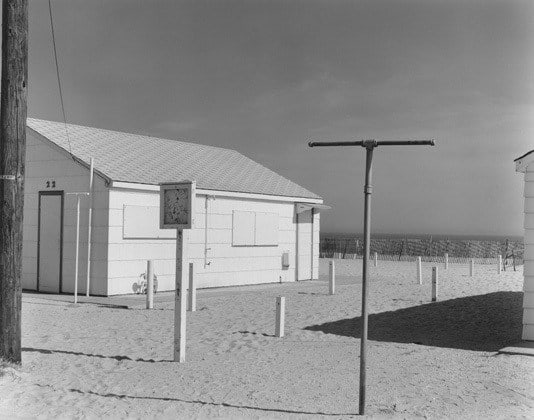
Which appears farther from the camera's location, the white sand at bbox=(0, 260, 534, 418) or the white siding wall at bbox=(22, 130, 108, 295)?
the white siding wall at bbox=(22, 130, 108, 295)

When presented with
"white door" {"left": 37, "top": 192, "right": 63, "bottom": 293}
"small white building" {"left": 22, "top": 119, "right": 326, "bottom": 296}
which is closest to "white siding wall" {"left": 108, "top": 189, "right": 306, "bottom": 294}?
"small white building" {"left": 22, "top": 119, "right": 326, "bottom": 296}

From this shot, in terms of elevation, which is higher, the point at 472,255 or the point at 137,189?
the point at 137,189

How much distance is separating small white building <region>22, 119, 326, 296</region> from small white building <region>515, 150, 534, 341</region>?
31.5 ft

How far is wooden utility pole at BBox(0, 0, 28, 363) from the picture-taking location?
8.64 m

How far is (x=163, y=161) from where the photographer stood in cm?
2134

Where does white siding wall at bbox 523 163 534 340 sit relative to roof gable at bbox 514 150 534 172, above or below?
below

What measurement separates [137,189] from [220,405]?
11089mm

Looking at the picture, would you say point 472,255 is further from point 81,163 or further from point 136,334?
point 136,334

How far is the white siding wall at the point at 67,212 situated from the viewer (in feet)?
55.3

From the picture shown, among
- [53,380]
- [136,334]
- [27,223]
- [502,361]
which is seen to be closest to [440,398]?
[502,361]

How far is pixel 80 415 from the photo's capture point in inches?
263

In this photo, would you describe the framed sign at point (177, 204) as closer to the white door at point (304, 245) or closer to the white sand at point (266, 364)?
the white sand at point (266, 364)

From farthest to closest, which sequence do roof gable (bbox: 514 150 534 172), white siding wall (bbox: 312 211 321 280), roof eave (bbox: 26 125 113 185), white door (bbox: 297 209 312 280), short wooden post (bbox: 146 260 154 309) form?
white siding wall (bbox: 312 211 321 280) < white door (bbox: 297 209 312 280) < roof eave (bbox: 26 125 113 185) < short wooden post (bbox: 146 260 154 309) < roof gable (bbox: 514 150 534 172)

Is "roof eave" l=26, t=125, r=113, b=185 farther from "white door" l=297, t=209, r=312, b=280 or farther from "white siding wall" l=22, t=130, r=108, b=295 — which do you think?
"white door" l=297, t=209, r=312, b=280
